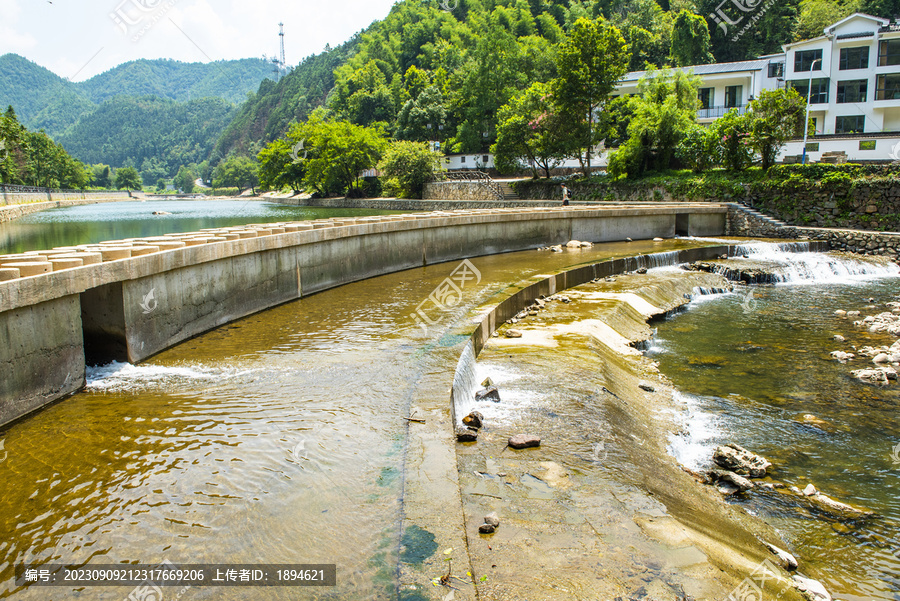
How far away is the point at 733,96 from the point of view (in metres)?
48.4

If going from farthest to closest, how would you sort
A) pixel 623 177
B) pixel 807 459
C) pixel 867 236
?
pixel 623 177, pixel 867 236, pixel 807 459

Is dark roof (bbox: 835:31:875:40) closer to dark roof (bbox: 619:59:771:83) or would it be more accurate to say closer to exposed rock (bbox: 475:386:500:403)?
dark roof (bbox: 619:59:771:83)

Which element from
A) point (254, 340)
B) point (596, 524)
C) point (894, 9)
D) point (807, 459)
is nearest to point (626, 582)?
point (596, 524)

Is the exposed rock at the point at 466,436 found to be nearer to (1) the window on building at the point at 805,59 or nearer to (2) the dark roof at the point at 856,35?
(1) the window on building at the point at 805,59

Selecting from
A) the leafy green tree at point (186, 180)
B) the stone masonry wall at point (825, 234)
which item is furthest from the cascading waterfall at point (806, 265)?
the leafy green tree at point (186, 180)

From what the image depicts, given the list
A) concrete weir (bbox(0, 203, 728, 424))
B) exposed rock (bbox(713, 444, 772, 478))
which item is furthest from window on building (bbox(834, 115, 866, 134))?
exposed rock (bbox(713, 444, 772, 478))

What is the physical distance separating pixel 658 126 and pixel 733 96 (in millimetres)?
19642

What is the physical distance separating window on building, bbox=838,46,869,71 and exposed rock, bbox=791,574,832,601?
49265 mm

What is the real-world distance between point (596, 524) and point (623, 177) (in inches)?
1330

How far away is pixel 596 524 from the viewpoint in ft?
15.9

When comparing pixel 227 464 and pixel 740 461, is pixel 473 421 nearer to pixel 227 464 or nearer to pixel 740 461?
pixel 227 464

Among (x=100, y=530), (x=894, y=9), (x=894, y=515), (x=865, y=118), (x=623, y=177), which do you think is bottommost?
(x=894, y=515)

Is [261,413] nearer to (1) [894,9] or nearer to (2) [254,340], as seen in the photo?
(2) [254,340]

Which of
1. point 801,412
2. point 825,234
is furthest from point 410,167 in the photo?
point 801,412
